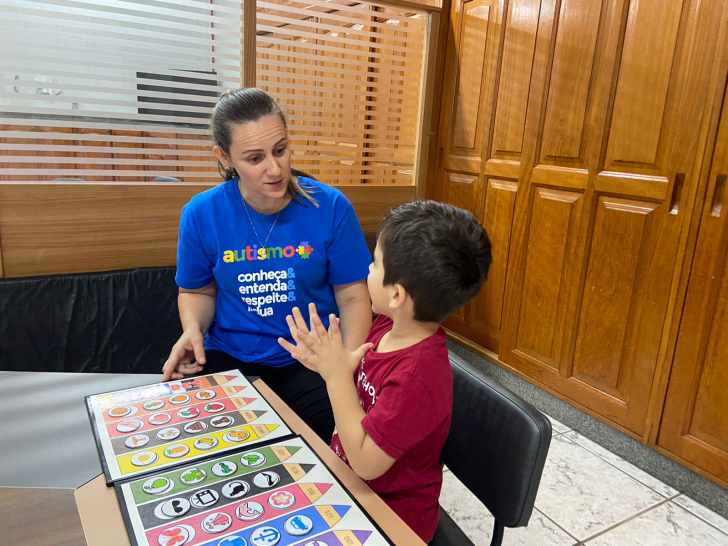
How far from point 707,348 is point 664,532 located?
25.4 inches

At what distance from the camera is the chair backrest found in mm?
865

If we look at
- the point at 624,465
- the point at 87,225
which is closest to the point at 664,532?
the point at 624,465

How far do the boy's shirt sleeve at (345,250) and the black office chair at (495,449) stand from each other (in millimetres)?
475

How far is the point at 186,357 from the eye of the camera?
1.24 meters

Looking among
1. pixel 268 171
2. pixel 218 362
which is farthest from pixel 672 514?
pixel 268 171

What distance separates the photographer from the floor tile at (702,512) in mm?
1794

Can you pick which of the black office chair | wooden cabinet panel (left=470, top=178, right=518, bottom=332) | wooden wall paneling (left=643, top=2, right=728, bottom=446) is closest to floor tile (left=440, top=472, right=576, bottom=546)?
wooden wall paneling (left=643, top=2, right=728, bottom=446)

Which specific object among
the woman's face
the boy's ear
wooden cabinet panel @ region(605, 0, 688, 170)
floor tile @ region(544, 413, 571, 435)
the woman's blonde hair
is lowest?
floor tile @ region(544, 413, 571, 435)

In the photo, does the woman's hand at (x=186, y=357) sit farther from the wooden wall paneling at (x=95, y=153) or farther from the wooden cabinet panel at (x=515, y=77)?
the wooden cabinet panel at (x=515, y=77)

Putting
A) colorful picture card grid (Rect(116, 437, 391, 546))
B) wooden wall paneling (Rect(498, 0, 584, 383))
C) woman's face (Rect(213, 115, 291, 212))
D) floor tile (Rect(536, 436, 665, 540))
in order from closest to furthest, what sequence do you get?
colorful picture card grid (Rect(116, 437, 391, 546)) < woman's face (Rect(213, 115, 291, 212)) < floor tile (Rect(536, 436, 665, 540)) < wooden wall paneling (Rect(498, 0, 584, 383))

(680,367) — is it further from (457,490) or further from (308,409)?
(308,409)

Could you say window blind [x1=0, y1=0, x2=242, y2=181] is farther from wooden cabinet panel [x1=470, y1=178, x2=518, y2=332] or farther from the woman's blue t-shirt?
wooden cabinet panel [x1=470, y1=178, x2=518, y2=332]

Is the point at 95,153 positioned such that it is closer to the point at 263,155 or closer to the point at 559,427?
the point at 263,155

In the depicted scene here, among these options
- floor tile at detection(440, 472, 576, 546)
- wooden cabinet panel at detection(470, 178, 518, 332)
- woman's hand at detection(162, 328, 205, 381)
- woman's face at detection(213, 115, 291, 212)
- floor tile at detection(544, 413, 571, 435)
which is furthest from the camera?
wooden cabinet panel at detection(470, 178, 518, 332)
